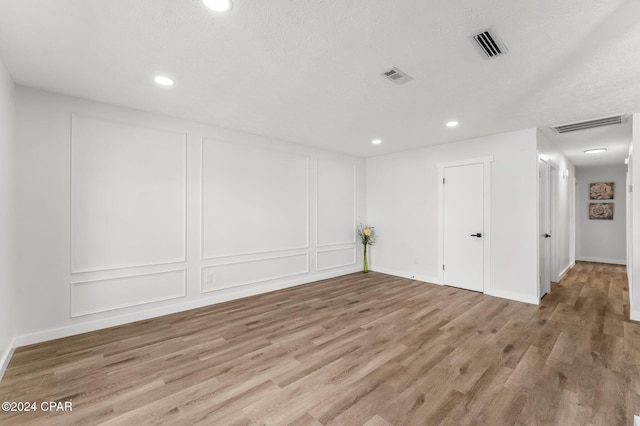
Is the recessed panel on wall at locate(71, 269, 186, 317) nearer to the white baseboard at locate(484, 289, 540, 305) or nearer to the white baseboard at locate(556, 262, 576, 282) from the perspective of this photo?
the white baseboard at locate(484, 289, 540, 305)

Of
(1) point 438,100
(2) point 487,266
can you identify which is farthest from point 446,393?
(2) point 487,266

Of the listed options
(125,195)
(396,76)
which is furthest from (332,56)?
(125,195)

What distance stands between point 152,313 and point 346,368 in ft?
8.75

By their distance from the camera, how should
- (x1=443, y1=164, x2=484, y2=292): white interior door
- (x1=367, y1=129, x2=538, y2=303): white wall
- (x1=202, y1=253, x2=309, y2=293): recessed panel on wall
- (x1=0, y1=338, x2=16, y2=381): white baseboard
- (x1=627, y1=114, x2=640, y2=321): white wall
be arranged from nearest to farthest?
1. (x1=0, y1=338, x2=16, y2=381): white baseboard
2. (x1=627, y1=114, x2=640, y2=321): white wall
3. (x1=202, y1=253, x2=309, y2=293): recessed panel on wall
4. (x1=367, y1=129, x2=538, y2=303): white wall
5. (x1=443, y1=164, x2=484, y2=292): white interior door

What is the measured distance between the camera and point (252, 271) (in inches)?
179

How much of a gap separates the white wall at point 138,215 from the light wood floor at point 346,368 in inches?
16.2

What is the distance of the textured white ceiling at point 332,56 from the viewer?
1.78 metres

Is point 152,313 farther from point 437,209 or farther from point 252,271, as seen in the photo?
point 437,209

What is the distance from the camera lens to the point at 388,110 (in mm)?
3486

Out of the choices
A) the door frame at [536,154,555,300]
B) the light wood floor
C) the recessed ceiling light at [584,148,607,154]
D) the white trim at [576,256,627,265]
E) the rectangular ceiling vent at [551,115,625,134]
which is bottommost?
the light wood floor

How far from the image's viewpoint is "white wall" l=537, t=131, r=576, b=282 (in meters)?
4.83

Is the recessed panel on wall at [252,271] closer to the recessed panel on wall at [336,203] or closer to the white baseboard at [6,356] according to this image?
the recessed panel on wall at [336,203]

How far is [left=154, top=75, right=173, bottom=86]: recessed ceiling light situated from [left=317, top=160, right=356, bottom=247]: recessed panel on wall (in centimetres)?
324

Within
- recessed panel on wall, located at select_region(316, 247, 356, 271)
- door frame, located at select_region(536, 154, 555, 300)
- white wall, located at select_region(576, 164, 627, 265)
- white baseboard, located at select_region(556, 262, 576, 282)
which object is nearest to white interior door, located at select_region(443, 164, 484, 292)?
door frame, located at select_region(536, 154, 555, 300)
